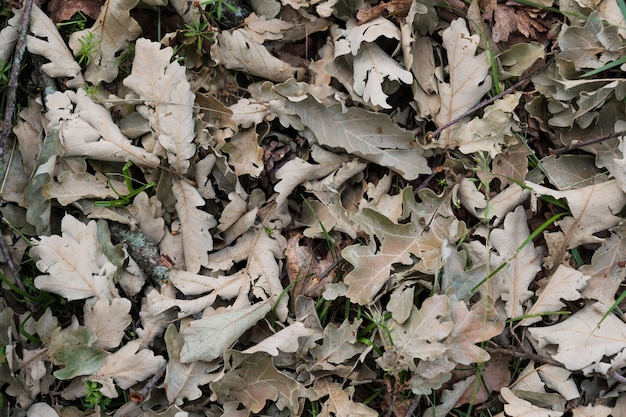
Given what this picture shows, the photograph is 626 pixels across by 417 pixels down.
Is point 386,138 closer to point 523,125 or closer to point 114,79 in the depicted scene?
point 523,125

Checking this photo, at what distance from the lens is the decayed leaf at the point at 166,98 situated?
2.36m

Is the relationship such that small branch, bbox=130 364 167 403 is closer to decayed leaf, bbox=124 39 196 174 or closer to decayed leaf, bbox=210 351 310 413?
decayed leaf, bbox=210 351 310 413

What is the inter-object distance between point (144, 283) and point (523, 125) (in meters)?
1.56

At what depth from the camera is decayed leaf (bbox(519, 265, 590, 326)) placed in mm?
2240

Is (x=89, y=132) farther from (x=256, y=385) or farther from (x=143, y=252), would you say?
(x=256, y=385)

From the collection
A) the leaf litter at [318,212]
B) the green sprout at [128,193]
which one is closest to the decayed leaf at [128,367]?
the leaf litter at [318,212]

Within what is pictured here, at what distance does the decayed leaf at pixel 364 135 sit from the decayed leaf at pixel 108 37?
2.34ft

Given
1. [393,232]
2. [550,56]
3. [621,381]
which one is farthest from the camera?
[550,56]

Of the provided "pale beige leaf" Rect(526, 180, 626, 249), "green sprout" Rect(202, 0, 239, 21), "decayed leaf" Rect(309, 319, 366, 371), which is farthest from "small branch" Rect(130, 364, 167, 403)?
"pale beige leaf" Rect(526, 180, 626, 249)

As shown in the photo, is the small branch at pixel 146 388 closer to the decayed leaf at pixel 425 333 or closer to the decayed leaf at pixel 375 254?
the decayed leaf at pixel 375 254

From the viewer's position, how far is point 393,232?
231 cm

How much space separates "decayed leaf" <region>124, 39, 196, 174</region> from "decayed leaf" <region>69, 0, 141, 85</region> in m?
0.12

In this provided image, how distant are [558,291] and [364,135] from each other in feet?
2.95

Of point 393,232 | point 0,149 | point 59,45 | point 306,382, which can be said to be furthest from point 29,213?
point 393,232
